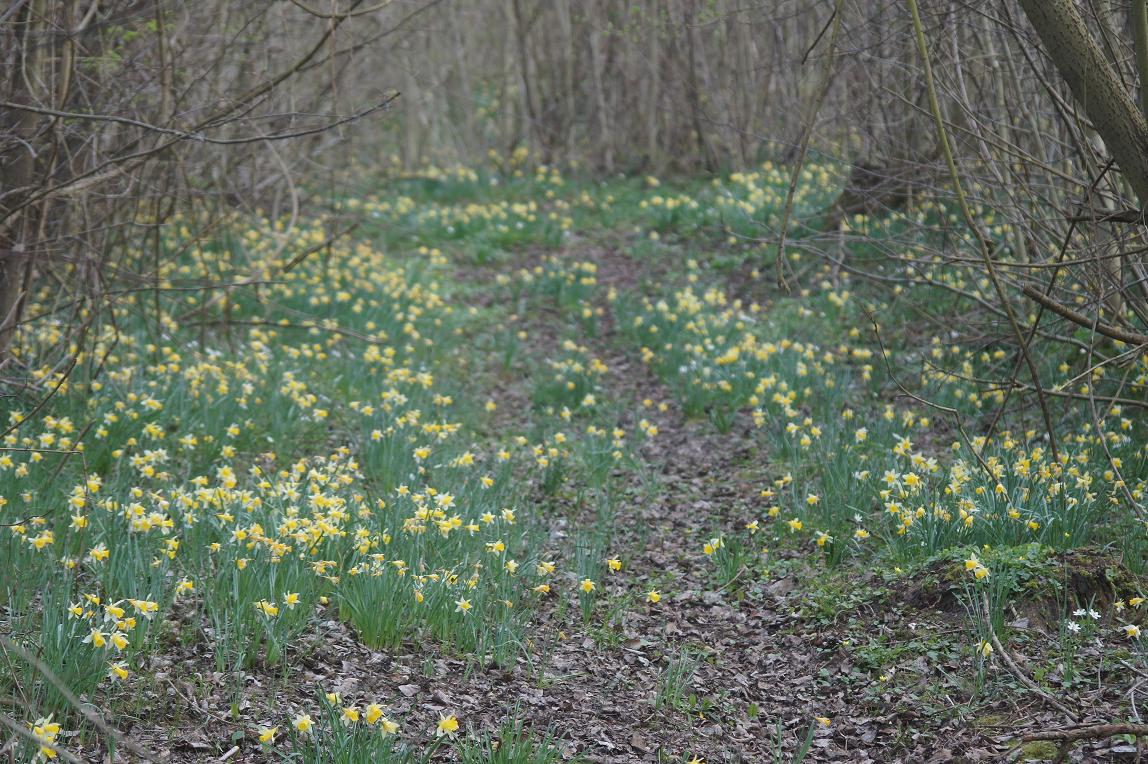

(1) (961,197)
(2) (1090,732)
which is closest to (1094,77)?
(1) (961,197)

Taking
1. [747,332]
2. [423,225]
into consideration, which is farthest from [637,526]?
[423,225]

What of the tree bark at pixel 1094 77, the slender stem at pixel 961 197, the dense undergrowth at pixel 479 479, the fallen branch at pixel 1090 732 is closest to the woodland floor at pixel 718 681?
the dense undergrowth at pixel 479 479

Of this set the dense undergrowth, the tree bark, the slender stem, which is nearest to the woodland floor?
the dense undergrowth

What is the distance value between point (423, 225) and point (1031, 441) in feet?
22.5

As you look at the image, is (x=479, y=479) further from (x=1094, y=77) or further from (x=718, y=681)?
(x=1094, y=77)

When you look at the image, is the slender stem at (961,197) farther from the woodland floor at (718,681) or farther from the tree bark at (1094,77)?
the woodland floor at (718,681)

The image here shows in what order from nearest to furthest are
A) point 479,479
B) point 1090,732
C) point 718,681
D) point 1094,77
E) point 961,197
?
1. point 1090,732
2. point 961,197
3. point 1094,77
4. point 718,681
5. point 479,479

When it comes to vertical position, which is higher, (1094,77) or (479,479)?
(1094,77)

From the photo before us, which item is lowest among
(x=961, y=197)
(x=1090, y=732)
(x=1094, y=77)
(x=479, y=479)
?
(x=1090, y=732)

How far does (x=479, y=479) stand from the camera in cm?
480

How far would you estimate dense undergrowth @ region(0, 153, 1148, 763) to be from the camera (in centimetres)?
320

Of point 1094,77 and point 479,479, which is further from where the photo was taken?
point 479,479

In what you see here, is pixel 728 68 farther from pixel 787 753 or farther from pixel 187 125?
pixel 787 753

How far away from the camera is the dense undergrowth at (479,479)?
3.20 m
